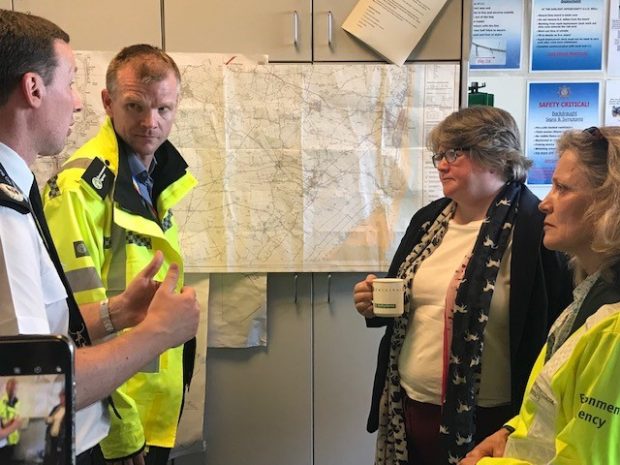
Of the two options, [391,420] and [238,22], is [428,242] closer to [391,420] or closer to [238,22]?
[391,420]

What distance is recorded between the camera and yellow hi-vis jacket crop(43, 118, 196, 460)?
4.45ft

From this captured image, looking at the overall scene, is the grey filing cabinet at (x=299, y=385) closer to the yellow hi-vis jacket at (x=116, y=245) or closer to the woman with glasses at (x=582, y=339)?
the yellow hi-vis jacket at (x=116, y=245)

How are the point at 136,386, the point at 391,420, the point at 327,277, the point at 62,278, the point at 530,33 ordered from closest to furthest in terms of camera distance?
the point at 62,278 < the point at 136,386 < the point at 391,420 < the point at 327,277 < the point at 530,33

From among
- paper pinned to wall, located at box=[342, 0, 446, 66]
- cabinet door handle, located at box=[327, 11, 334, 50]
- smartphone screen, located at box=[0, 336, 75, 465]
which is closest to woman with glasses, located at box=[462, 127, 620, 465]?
smartphone screen, located at box=[0, 336, 75, 465]

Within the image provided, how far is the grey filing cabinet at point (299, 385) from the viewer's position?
7.47ft

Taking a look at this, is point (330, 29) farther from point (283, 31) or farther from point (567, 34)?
point (567, 34)

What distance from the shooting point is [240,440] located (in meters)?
2.33

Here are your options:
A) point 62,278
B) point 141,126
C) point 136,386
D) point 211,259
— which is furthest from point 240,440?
point 62,278

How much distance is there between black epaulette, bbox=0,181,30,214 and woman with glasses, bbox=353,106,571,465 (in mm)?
1070

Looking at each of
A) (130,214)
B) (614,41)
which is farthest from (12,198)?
(614,41)

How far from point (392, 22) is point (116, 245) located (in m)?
1.32

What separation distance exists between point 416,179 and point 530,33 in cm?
97

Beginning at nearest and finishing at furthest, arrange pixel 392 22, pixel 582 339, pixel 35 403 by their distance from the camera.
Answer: pixel 35 403
pixel 582 339
pixel 392 22

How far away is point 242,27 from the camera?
217 centimetres
